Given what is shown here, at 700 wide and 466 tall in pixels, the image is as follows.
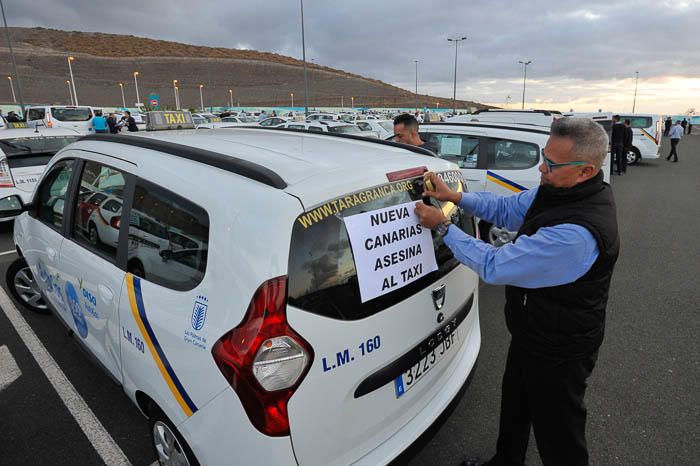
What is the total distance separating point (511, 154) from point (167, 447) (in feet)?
19.0

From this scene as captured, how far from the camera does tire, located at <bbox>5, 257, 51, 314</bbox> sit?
407 cm

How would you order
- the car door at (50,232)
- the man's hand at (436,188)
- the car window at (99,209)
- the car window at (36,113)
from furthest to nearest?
1. the car window at (36,113)
2. the car door at (50,232)
3. the car window at (99,209)
4. the man's hand at (436,188)

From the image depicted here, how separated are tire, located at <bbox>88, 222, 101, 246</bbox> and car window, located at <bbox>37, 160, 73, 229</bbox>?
47cm

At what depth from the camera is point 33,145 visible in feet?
23.9

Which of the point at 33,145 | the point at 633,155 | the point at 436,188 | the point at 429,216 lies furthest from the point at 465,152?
the point at 633,155

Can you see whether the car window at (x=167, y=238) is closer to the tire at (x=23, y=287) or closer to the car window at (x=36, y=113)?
the tire at (x=23, y=287)

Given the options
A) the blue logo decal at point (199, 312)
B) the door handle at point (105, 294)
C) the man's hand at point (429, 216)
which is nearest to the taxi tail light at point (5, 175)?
the door handle at point (105, 294)

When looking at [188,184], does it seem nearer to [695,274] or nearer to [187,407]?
[187,407]

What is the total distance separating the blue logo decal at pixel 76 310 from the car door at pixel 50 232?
151 mm

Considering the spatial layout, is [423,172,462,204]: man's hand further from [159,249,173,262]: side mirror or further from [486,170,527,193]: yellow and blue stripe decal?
[486,170,527,193]: yellow and blue stripe decal

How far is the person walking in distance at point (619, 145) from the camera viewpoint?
13789 mm

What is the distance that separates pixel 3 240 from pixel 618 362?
815cm

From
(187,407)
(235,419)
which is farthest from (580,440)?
(187,407)

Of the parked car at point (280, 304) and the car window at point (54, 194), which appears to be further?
the car window at point (54, 194)
